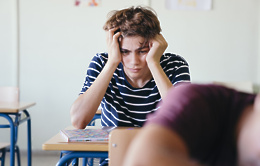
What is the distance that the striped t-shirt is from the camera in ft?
5.82

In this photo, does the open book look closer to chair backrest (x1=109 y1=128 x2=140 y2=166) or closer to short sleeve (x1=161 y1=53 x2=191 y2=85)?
chair backrest (x1=109 y1=128 x2=140 y2=166)

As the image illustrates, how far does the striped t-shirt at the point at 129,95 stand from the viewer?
1.77m

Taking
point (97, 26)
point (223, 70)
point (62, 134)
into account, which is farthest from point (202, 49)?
point (62, 134)

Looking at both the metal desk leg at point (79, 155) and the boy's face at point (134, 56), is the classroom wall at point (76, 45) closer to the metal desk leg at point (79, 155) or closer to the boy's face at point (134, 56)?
the boy's face at point (134, 56)

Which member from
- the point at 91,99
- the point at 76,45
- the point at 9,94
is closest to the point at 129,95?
the point at 91,99

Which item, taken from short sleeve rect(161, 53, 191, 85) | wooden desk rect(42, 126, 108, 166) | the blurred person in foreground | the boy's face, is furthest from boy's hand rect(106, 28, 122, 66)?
the blurred person in foreground

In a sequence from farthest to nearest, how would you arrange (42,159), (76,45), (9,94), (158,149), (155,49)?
(76,45) → (42,159) → (9,94) → (155,49) → (158,149)

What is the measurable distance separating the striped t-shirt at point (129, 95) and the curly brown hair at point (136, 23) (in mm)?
198

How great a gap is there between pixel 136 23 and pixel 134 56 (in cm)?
16

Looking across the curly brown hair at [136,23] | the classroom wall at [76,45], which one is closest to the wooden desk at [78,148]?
the curly brown hair at [136,23]

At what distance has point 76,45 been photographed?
4.17 meters

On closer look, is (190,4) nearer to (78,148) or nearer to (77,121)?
(77,121)

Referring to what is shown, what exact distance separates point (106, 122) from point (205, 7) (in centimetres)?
262

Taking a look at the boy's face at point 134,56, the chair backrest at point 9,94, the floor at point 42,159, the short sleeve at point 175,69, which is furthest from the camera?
the floor at point 42,159
